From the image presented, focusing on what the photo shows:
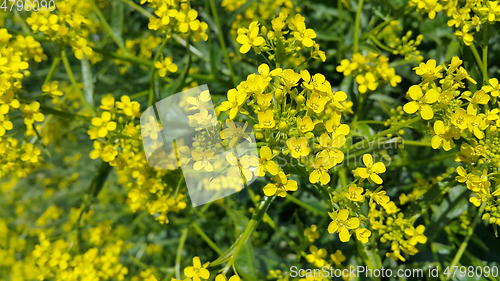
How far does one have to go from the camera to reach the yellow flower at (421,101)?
0.91 meters

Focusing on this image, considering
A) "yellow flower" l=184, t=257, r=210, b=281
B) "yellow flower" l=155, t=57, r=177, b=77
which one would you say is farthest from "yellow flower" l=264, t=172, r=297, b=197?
"yellow flower" l=155, t=57, r=177, b=77

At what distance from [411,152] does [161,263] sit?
217 cm

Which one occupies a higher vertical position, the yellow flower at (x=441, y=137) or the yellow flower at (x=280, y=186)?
the yellow flower at (x=441, y=137)

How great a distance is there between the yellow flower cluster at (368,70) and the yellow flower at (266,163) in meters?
0.70

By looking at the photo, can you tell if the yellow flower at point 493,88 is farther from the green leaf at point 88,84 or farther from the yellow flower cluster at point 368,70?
the green leaf at point 88,84

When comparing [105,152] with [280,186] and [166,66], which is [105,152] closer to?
[166,66]

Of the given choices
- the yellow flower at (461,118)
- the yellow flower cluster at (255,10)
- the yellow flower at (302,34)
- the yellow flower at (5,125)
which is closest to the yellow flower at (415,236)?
the yellow flower at (461,118)

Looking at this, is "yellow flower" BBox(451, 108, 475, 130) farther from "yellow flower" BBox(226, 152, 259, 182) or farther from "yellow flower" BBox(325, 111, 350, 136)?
"yellow flower" BBox(226, 152, 259, 182)

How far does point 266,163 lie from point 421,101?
1.75ft

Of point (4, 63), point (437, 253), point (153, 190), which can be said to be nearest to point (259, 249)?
point (153, 190)

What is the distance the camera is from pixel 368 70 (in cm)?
140

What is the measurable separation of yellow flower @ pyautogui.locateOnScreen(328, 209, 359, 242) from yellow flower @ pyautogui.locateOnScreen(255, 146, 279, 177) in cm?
24

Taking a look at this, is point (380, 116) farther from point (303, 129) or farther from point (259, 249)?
point (259, 249)

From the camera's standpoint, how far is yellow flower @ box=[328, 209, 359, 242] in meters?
0.92
